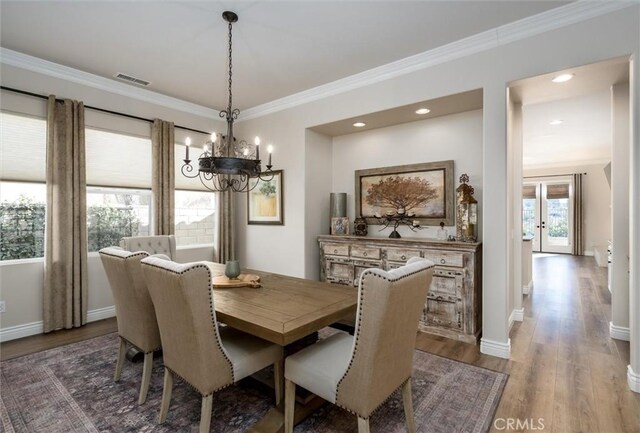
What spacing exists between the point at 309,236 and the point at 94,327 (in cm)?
268

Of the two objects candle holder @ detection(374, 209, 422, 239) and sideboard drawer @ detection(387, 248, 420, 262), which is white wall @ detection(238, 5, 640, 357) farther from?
candle holder @ detection(374, 209, 422, 239)

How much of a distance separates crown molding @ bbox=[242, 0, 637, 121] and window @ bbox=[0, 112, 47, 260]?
290 centimetres

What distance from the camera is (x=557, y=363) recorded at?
2689 mm

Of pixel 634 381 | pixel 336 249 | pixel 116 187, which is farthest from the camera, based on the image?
pixel 336 249

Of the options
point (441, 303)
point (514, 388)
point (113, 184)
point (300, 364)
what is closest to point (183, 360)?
point (300, 364)

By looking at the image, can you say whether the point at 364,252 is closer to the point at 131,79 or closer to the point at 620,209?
the point at 620,209

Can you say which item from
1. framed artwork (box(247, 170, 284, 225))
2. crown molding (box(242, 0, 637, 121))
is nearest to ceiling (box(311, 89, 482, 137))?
crown molding (box(242, 0, 637, 121))

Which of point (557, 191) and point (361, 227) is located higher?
point (557, 191)

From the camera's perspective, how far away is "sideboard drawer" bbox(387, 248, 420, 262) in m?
3.40

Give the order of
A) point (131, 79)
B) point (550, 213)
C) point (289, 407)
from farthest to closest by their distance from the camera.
A: point (550, 213), point (131, 79), point (289, 407)

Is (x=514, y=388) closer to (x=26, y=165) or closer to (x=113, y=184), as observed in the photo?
(x=113, y=184)

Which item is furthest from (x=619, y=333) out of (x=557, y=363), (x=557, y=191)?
(x=557, y=191)

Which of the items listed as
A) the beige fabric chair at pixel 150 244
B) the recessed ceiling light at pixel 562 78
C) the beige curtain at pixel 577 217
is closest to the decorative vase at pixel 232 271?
the beige fabric chair at pixel 150 244

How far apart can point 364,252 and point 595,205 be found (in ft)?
29.7
